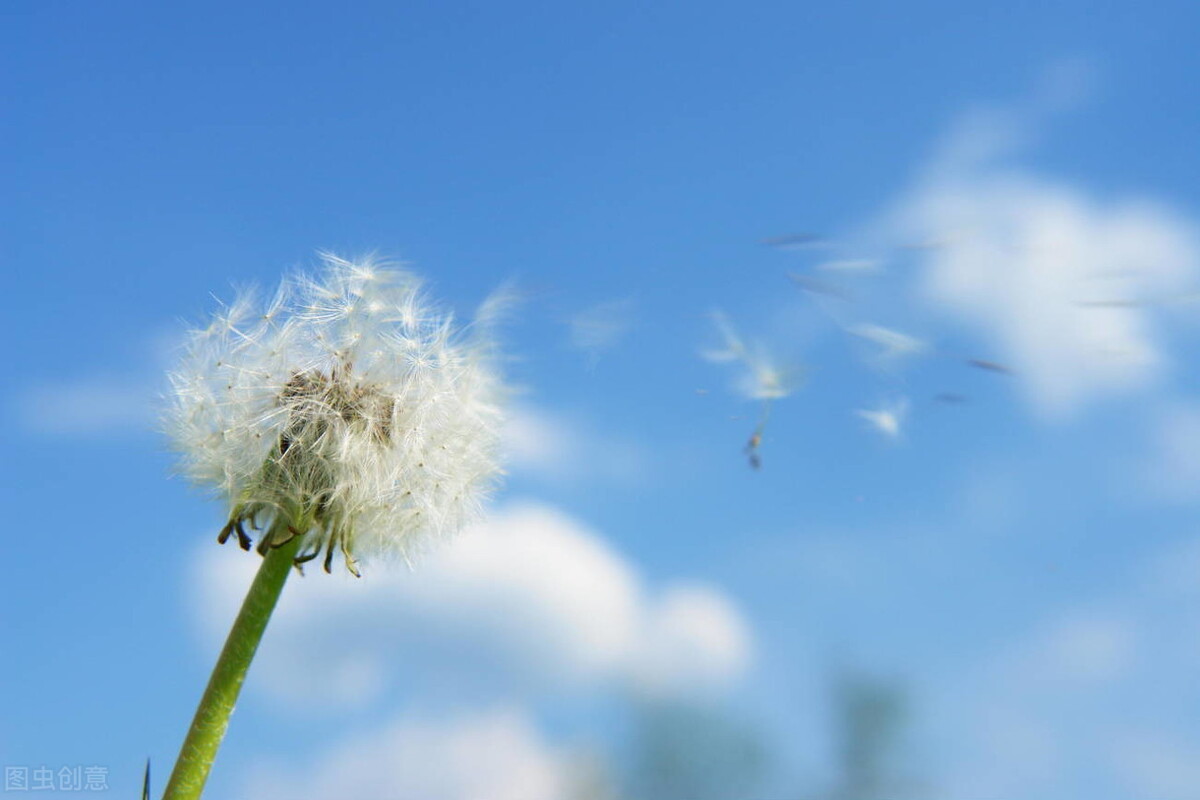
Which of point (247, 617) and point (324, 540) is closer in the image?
point (247, 617)

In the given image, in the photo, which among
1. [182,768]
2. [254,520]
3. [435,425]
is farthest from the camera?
[435,425]

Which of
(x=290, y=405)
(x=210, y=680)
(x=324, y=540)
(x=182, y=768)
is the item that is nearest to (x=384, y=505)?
(x=324, y=540)

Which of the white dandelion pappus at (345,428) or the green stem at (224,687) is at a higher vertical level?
the white dandelion pappus at (345,428)

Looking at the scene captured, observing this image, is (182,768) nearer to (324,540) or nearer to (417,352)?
(324,540)

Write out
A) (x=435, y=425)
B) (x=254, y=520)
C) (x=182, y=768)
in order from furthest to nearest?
(x=435, y=425)
(x=254, y=520)
(x=182, y=768)

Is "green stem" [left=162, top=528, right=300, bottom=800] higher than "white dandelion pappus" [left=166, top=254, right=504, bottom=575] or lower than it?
lower

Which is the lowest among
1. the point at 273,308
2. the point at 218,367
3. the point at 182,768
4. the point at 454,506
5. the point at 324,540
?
the point at 182,768

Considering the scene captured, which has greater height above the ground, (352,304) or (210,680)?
(352,304)

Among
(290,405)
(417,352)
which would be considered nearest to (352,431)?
(290,405)
